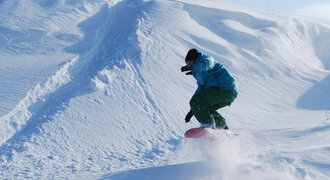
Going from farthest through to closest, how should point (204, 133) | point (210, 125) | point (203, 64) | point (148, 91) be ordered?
point (148, 91), point (210, 125), point (204, 133), point (203, 64)

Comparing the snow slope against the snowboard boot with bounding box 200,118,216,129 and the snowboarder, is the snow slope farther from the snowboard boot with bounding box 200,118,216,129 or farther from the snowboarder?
the snowboarder

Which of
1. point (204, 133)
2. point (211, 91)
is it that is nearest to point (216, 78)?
point (211, 91)

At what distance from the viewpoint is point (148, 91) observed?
10.5 meters

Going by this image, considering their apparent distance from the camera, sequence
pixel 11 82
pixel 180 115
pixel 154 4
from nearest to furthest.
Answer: pixel 180 115 → pixel 11 82 → pixel 154 4

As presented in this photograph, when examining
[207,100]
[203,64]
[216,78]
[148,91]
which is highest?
[203,64]

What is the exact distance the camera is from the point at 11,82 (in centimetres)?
1172

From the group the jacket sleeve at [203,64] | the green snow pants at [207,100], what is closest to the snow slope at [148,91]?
the green snow pants at [207,100]

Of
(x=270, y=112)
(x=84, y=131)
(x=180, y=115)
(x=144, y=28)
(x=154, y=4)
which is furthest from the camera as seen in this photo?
(x=154, y=4)

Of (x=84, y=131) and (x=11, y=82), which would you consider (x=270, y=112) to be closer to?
(x=84, y=131)

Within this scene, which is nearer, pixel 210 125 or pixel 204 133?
pixel 204 133

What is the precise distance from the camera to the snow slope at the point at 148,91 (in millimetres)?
7254

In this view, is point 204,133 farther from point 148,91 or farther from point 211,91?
point 148,91

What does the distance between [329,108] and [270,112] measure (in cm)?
143

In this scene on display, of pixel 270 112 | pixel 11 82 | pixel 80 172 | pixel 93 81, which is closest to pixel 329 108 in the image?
pixel 270 112
